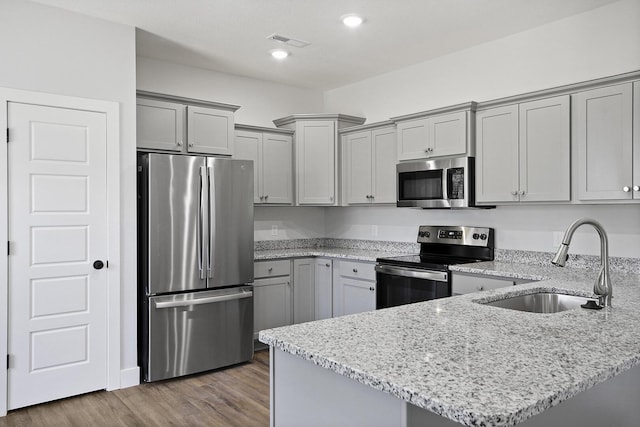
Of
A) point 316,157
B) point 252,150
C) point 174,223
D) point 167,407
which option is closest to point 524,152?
point 316,157

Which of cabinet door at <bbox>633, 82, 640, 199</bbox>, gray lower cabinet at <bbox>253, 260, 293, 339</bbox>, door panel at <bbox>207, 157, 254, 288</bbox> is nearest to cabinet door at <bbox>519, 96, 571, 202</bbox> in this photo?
cabinet door at <bbox>633, 82, 640, 199</bbox>

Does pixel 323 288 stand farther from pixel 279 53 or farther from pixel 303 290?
pixel 279 53

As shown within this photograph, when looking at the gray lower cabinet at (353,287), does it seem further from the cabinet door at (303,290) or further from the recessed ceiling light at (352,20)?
the recessed ceiling light at (352,20)

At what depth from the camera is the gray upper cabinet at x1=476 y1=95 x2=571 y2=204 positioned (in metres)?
3.31

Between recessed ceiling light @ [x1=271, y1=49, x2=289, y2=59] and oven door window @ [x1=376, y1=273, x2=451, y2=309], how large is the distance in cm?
213

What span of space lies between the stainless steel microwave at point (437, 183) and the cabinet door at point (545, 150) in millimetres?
435

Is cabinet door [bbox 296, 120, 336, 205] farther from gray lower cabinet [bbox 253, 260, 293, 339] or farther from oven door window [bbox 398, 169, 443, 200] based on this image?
oven door window [bbox 398, 169, 443, 200]

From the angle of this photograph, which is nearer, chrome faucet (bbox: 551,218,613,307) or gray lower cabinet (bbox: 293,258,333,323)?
chrome faucet (bbox: 551,218,613,307)

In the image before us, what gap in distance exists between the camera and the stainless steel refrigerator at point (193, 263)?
3.63m

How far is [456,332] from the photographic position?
158cm

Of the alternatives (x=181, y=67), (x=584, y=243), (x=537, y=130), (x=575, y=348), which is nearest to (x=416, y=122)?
(x=537, y=130)

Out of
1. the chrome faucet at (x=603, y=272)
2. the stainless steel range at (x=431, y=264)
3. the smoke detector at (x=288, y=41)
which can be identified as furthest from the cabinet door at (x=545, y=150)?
the smoke detector at (x=288, y=41)

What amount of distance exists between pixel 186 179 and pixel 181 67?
60.4 inches

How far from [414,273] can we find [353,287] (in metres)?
0.83
